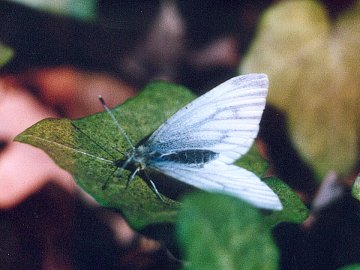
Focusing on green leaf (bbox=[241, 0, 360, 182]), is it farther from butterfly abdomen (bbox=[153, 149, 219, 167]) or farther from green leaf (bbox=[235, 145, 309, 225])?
butterfly abdomen (bbox=[153, 149, 219, 167])

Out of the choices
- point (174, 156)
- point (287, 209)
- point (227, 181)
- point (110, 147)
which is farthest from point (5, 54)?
point (287, 209)

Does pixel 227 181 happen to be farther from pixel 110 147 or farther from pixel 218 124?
pixel 110 147

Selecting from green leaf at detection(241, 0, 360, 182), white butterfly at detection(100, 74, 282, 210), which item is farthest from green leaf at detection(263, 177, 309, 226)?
green leaf at detection(241, 0, 360, 182)

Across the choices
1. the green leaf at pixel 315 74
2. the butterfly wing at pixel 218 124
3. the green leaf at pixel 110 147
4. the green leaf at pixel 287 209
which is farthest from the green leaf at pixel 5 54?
the green leaf at pixel 287 209

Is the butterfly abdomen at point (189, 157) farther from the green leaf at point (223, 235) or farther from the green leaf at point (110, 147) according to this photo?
the green leaf at point (223, 235)

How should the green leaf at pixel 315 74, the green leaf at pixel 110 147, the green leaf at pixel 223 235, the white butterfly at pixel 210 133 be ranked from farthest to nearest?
1. the green leaf at pixel 315 74
2. the white butterfly at pixel 210 133
3. the green leaf at pixel 110 147
4. the green leaf at pixel 223 235

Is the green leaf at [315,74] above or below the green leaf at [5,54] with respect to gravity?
below

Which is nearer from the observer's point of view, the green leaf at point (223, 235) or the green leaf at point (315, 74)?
the green leaf at point (223, 235)
